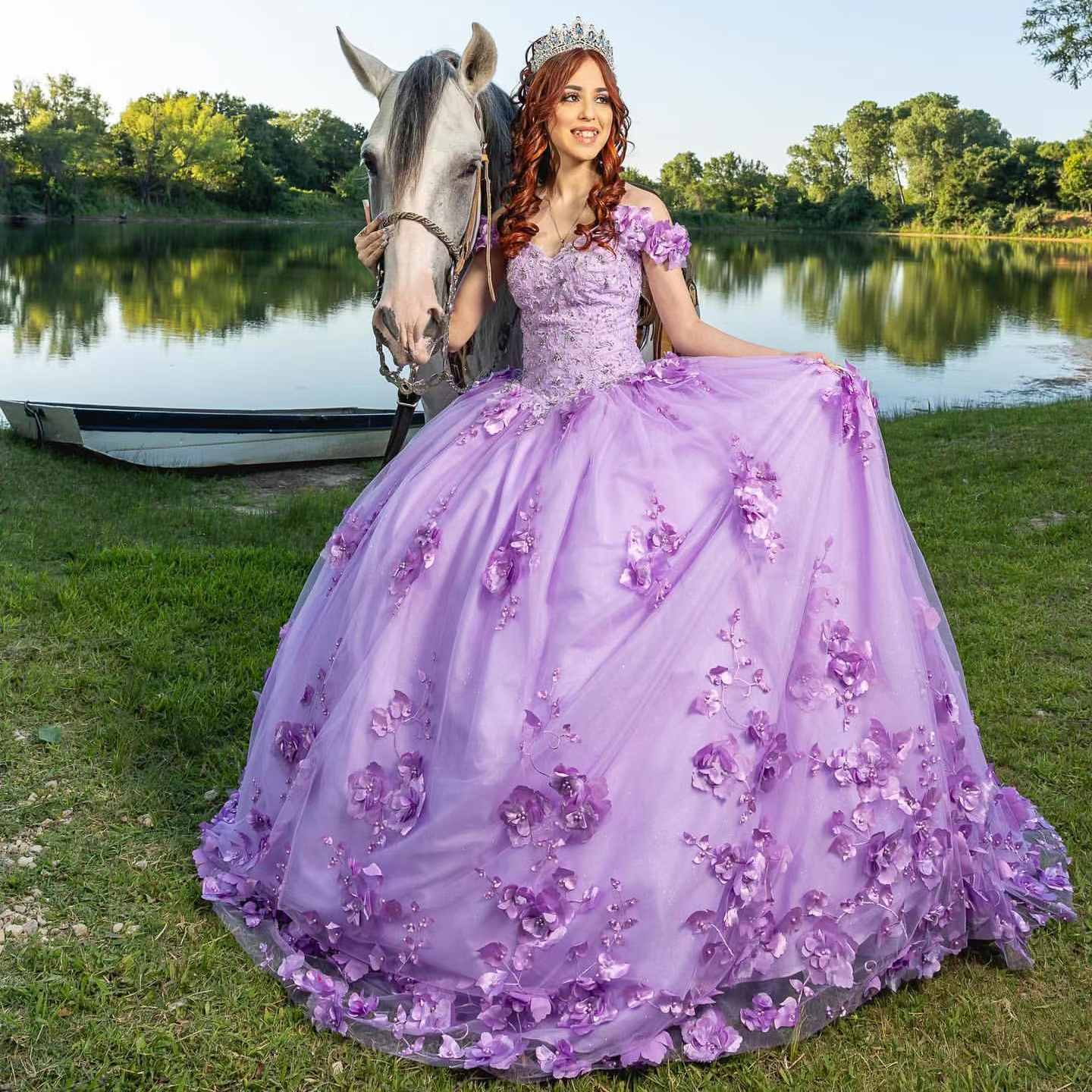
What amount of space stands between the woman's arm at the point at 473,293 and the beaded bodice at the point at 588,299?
0.60ft

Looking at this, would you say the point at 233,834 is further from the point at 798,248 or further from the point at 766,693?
the point at 798,248

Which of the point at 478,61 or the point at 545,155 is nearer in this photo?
the point at 545,155

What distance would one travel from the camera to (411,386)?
2982 millimetres

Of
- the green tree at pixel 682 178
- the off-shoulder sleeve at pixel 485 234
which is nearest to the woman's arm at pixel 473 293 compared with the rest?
the off-shoulder sleeve at pixel 485 234

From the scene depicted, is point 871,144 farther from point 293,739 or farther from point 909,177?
point 293,739

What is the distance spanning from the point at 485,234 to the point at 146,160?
70.7 meters

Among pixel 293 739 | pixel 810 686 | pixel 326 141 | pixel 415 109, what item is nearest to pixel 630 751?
pixel 810 686

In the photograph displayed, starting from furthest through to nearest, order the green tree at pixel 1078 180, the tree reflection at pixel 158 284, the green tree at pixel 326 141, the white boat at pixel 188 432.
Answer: the green tree at pixel 326 141 < the green tree at pixel 1078 180 < the tree reflection at pixel 158 284 < the white boat at pixel 188 432

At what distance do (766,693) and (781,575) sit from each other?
290 mm

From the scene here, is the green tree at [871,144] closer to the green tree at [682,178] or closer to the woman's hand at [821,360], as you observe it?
the green tree at [682,178]

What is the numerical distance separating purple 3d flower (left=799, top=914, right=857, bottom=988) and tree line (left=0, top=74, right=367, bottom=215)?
197 ft

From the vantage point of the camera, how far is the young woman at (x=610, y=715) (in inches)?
89.4

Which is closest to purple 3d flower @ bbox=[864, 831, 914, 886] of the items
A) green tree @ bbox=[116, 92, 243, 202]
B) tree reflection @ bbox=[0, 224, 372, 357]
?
tree reflection @ bbox=[0, 224, 372, 357]

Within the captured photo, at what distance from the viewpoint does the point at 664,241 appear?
2.75m
